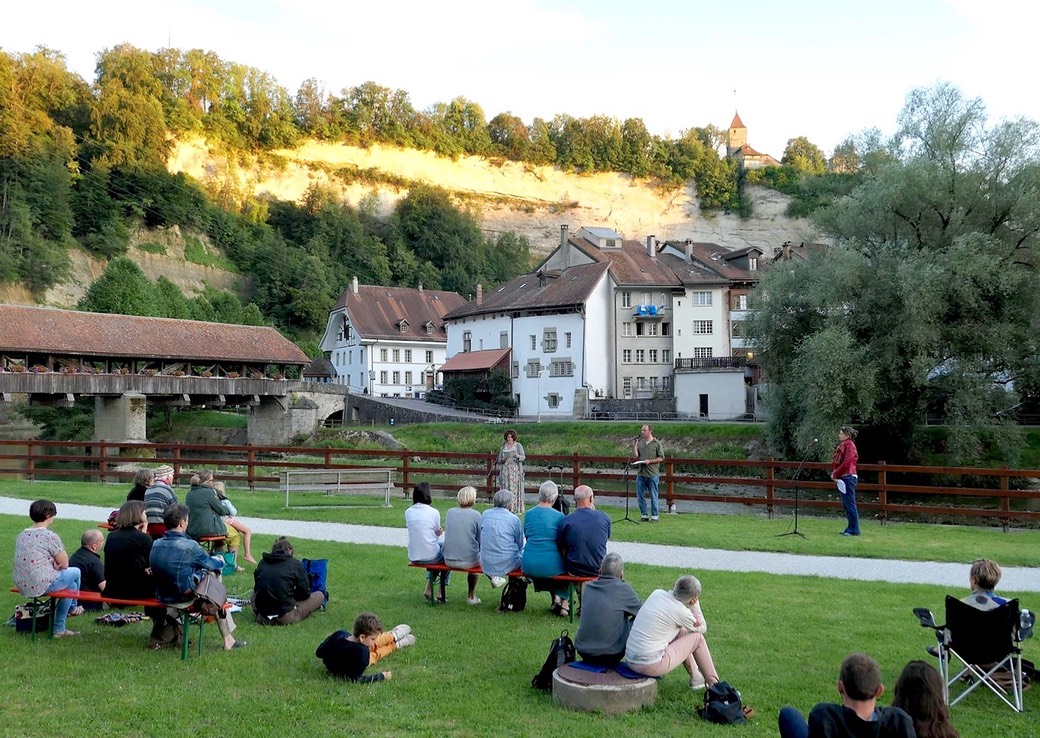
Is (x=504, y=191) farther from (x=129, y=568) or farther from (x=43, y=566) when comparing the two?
(x=43, y=566)

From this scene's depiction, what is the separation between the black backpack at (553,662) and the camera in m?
6.54

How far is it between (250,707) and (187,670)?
116 cm

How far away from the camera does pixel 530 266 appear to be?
101 meters

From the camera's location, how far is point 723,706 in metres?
5.82

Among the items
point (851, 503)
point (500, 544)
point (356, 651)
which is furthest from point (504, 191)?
point (356, 651)

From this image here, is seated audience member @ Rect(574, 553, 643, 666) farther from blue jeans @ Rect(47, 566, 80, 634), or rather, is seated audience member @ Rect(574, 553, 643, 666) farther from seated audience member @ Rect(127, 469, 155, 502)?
seated audience member @ Rect(127, 469, 155, 502)

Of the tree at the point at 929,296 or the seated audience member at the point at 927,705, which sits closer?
the seated audience member at the point at 927,705

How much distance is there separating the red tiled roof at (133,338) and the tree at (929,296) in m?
30.9

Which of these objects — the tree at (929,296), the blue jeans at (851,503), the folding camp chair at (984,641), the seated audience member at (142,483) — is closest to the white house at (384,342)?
the tree at (929,296)

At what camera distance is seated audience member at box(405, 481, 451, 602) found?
966cm

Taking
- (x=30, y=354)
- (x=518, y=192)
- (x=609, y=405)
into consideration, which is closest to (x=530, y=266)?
(x=518, y=192)

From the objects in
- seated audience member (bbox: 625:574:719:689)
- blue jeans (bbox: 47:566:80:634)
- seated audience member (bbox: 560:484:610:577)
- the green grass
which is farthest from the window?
seated audience member (bbox: 625:574:719:689)

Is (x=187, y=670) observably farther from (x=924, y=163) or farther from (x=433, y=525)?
(x=924, y=163)

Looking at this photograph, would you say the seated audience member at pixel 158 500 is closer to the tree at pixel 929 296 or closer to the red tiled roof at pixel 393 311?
the tree at pixel 929 296
